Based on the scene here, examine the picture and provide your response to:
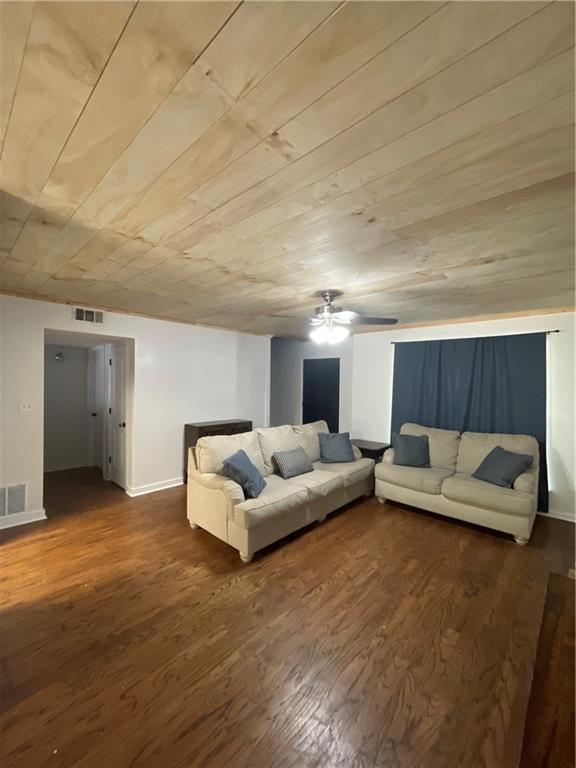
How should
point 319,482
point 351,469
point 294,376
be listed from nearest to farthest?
point 319,482 < point 351,469 < point 294,376

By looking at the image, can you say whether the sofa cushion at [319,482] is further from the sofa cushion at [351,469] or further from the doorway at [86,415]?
the doorway at [86,415]

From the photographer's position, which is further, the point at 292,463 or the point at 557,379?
the point at 557,379

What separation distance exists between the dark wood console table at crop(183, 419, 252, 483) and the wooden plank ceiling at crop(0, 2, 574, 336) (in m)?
2.84

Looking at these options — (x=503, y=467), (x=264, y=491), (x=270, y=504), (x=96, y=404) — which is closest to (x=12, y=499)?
(x=96, y=404)

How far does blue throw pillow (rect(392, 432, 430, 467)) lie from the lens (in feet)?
13.3

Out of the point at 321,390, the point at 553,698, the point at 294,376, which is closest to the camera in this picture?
the point at 553,698

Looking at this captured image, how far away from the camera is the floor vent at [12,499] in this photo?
3.26 metres

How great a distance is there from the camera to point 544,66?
2.82ft

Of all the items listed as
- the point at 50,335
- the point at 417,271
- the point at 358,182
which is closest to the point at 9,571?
the point at 50,335

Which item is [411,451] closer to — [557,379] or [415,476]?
[415,476]

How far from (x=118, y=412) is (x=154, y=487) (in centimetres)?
122

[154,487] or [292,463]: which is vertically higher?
[292,463]

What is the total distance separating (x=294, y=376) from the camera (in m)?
7.00

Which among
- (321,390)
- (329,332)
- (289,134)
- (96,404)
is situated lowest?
(96,404)
